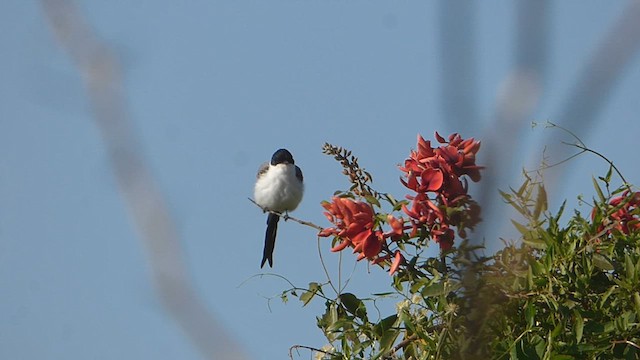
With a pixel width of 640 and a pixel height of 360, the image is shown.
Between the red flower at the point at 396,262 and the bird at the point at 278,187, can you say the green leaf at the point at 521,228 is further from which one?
the bird at the point at 278,187

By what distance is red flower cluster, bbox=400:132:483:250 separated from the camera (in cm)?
263

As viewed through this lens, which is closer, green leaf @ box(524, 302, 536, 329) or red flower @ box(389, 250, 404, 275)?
green leaf @ box(524, 302, 536, 329)

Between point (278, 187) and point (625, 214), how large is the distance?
4.77 metres

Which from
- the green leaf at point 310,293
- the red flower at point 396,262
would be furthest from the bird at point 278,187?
the red flower at point 396,262

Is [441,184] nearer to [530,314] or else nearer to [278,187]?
[530,314]

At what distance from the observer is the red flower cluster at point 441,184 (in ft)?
8.63

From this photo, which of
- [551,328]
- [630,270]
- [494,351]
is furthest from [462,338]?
[630,270]

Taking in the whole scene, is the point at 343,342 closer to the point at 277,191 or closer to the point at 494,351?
the point at 494,351

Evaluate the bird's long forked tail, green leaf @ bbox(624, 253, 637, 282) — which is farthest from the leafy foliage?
the bird's long forked tail

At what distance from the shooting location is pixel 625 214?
2709 mm

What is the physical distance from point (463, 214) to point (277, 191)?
4.89 m

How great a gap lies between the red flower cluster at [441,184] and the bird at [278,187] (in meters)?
4.33

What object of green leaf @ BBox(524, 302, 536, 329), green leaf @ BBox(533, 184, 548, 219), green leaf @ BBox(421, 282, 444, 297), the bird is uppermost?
the bird

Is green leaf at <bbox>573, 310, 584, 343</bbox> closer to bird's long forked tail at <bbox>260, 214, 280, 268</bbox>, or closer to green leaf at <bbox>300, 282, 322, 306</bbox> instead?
green leaf at <bbox>300, 282, 322, 306</bbox>
